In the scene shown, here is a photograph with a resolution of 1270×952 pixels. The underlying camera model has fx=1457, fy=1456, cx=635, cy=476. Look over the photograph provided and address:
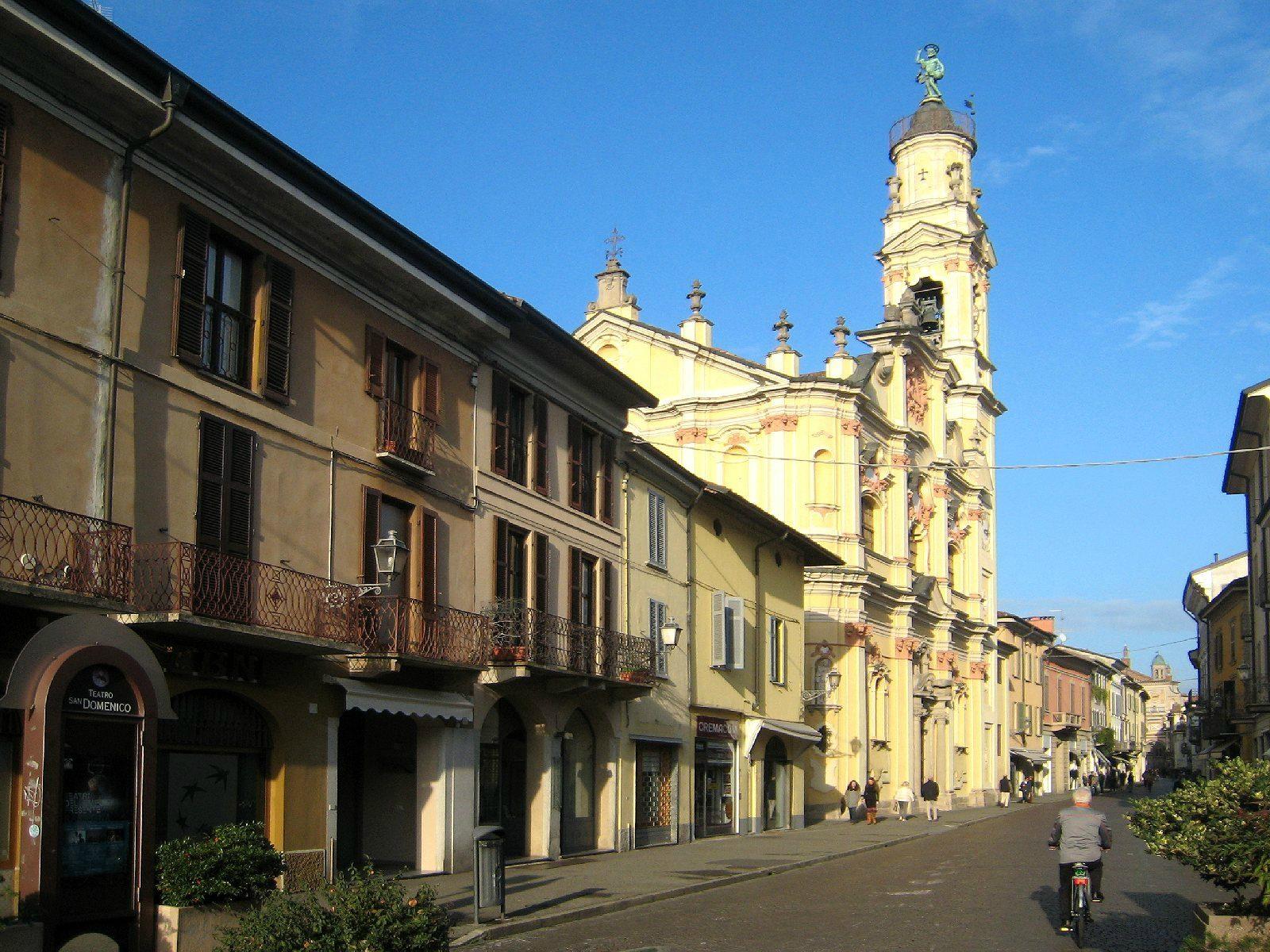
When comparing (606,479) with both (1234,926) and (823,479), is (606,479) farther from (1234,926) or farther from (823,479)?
(823,479)

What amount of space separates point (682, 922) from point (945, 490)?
141 ft

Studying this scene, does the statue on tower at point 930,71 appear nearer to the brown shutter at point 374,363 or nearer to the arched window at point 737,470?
the arched window at point 737,470

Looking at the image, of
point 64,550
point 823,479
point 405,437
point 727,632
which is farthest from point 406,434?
point 823,479

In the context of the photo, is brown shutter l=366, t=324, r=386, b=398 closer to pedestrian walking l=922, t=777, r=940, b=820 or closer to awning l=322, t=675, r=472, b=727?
awning l=322, t=675, r=472, b=727

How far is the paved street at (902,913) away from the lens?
1427cm

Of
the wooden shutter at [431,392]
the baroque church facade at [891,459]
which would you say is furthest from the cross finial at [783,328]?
the wooden shutter at [431,392]

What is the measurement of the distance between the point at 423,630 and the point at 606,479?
8.56m

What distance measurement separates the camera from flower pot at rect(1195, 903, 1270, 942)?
1212 cm

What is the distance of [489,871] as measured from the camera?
52.2ft

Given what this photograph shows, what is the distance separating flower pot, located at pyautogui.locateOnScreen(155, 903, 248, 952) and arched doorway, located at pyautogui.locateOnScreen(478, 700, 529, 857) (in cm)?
999

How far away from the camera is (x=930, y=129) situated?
216 ft

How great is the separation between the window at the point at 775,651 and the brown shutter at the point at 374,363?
1857 centimetres

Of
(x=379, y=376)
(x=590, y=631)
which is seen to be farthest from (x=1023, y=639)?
(x=379, y=376)

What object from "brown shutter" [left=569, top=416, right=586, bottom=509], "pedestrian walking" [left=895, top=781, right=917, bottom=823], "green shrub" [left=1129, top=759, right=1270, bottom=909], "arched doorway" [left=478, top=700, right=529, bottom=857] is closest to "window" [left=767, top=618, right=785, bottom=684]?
"brown shutter" [left=569, top=416, right=586, bottom=509]
